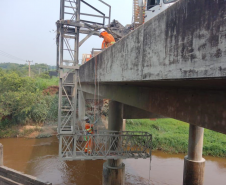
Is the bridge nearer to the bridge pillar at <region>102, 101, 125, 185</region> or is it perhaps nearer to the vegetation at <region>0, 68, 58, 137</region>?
the bridge pillar at <region>102, 101, 125, 185</region>

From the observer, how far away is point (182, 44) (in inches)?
85.7

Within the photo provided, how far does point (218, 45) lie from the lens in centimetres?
175

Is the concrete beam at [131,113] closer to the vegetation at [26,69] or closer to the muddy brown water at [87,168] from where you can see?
the muddy brown water at [87,168]

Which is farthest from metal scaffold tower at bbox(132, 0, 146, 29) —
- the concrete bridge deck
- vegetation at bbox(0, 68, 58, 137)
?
vegetation at bbox(0, 68, 58, 137)

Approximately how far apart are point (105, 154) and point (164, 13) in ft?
17.3

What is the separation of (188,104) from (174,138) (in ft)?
43.4

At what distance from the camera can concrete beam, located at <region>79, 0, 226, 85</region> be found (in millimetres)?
1773

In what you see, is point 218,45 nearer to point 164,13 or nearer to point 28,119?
point 164,13

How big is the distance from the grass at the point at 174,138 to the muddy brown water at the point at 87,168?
75 cm

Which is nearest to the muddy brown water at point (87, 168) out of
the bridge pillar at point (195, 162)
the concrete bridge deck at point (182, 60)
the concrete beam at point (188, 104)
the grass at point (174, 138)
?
the grass at point (174, 138)

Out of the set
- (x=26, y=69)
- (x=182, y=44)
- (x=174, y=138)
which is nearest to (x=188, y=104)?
(x=182, y=44)

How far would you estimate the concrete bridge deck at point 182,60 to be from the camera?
1828 millimetres

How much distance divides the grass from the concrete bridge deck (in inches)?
448

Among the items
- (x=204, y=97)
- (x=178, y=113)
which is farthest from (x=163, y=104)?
(x=204, y=97)
